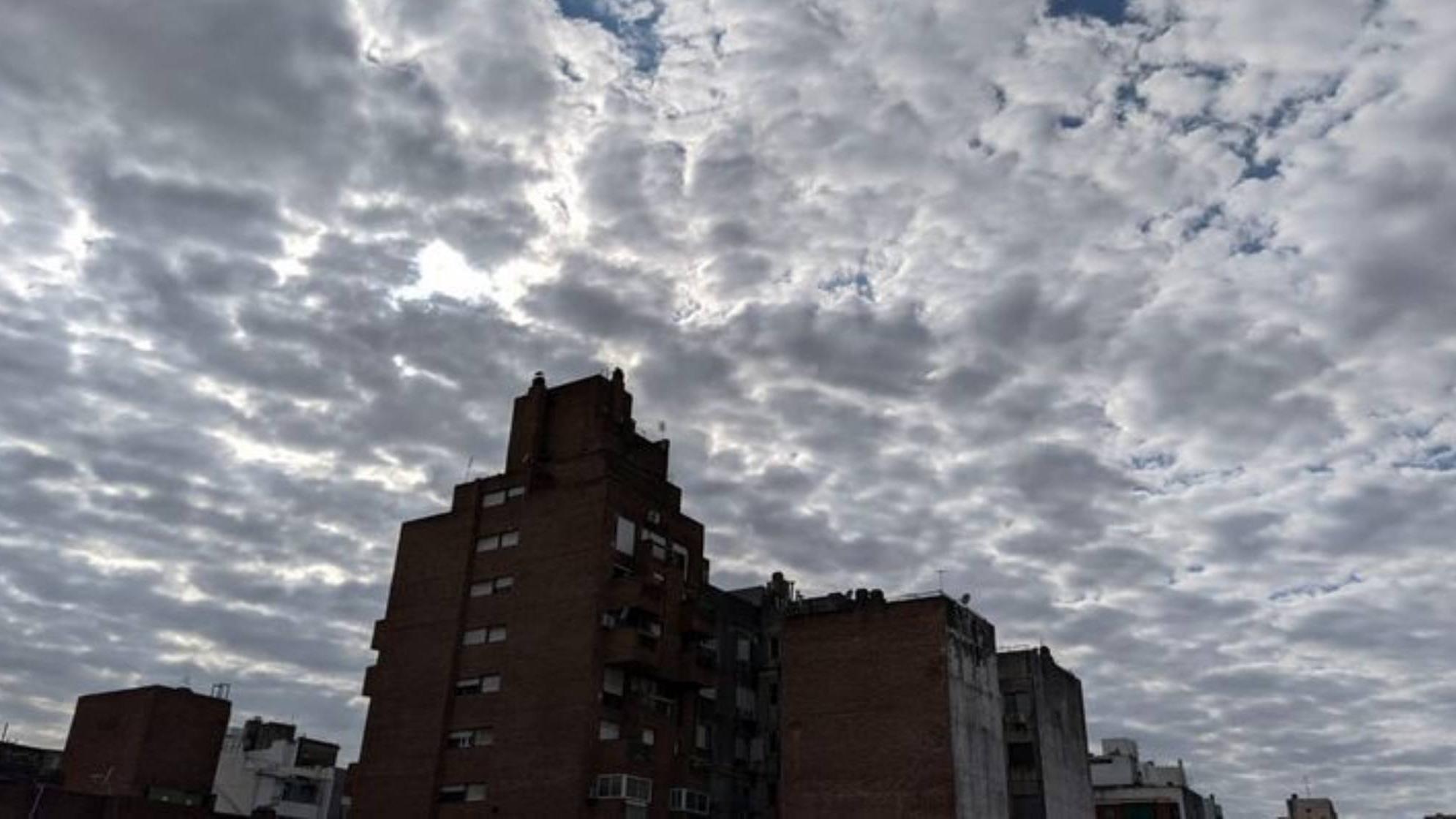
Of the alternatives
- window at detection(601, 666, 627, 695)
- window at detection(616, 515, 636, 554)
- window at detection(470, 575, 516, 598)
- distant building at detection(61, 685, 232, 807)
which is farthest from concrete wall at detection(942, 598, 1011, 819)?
distant building at detection(61, 685, 232, 807)

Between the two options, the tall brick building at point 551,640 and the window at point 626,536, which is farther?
the window at point 626,536

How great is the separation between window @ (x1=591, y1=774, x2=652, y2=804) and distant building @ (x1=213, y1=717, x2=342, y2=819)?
54080 mm

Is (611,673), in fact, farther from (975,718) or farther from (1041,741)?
(1041,741)

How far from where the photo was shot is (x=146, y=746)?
9431 cm

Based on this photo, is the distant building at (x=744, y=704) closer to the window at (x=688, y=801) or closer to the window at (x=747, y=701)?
the window at (x=747, y=701)

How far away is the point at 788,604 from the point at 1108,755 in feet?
183

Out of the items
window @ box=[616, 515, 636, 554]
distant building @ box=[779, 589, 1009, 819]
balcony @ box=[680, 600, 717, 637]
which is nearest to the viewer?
distant building @ box=[779, 589, 1009, 819]

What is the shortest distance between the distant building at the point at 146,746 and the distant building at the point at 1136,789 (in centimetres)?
7982

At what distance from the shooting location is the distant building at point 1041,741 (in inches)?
3174

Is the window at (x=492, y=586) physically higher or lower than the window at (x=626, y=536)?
lower

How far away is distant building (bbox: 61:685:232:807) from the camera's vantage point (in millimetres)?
93812

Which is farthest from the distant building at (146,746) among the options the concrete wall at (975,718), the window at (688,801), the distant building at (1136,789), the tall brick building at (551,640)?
the distant building at (1136,789)

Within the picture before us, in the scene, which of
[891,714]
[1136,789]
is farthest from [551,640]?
[1136,789]

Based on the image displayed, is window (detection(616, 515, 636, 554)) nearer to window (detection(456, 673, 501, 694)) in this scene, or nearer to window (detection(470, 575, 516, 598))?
window (detection(470, 575, 516, 598))
